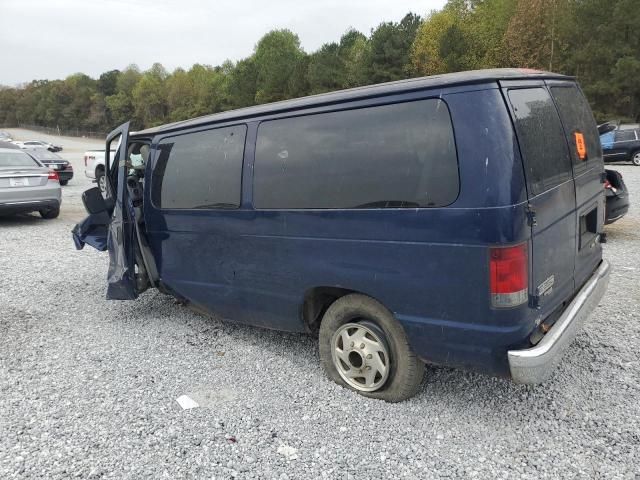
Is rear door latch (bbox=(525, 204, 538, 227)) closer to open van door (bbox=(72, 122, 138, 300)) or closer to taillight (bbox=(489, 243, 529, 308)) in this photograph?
taillight (bbox=(489, 243, 529, 308))

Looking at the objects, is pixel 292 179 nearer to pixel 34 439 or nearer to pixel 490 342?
pixel 490 342

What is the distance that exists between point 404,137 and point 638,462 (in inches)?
82.5

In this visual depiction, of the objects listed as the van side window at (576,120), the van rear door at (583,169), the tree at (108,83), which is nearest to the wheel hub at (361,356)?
the van rear door at (583,169)

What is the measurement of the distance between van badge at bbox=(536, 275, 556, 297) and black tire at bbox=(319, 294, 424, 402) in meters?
0.81

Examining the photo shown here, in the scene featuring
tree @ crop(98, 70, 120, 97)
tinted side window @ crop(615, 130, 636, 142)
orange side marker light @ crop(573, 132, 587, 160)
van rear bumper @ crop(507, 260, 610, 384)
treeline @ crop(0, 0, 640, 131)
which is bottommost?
van rear bumper @ crop(507, 260, 610, 384)

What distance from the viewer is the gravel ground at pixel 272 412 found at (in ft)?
8.83

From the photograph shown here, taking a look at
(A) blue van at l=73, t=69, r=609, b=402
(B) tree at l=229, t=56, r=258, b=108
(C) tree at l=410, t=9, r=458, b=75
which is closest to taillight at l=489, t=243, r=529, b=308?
(A) blue van at l=73, t=69, r=609, b=402

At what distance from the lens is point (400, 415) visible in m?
3.11

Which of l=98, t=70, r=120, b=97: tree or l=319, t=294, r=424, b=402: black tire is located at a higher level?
l=98, t=70, r=120, b=97: tree

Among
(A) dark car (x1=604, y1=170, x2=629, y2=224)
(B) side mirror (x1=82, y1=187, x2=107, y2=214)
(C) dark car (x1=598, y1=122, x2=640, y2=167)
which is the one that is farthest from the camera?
(C) dark car (x1=598, y1=122, x2=640, y2=167)

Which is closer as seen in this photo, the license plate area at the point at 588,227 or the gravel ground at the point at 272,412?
the gravel ground at the point at 272,412

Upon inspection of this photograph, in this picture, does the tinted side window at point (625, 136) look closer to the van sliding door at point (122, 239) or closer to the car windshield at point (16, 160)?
the car windshield at point (16, 160)

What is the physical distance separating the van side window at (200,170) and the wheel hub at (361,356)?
1260 millimetres

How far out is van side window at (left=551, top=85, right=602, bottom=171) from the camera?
3.31m
